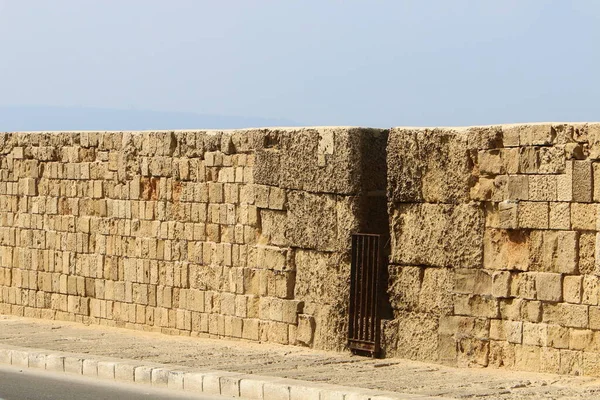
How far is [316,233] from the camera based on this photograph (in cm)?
1249

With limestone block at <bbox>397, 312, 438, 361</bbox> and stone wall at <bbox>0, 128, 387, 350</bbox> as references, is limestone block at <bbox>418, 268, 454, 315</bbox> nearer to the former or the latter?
limestone block at <bbox>397, 312, 438, 361</bbox>

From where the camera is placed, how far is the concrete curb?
31.7 feet

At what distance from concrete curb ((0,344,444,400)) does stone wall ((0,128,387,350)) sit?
1848mm

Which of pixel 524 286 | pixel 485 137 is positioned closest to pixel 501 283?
pixel 524 286

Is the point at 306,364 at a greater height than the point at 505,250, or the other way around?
the point at 505,250

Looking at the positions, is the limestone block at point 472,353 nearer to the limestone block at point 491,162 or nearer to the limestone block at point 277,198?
the limestone block at point 491,162

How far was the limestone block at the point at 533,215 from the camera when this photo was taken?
10.4 metres

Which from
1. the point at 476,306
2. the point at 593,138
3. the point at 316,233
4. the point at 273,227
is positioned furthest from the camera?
the point at 273,227

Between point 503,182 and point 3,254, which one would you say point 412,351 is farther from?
point 3,254

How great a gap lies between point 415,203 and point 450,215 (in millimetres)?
455

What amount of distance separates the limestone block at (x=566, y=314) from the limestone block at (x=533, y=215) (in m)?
0.71

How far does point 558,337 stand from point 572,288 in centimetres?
45

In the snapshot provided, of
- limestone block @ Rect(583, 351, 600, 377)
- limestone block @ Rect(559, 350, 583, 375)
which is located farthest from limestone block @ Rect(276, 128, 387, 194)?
limestone block @ Rect(583, 351, 600, 377)

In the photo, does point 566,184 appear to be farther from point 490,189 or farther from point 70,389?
point 70,389
